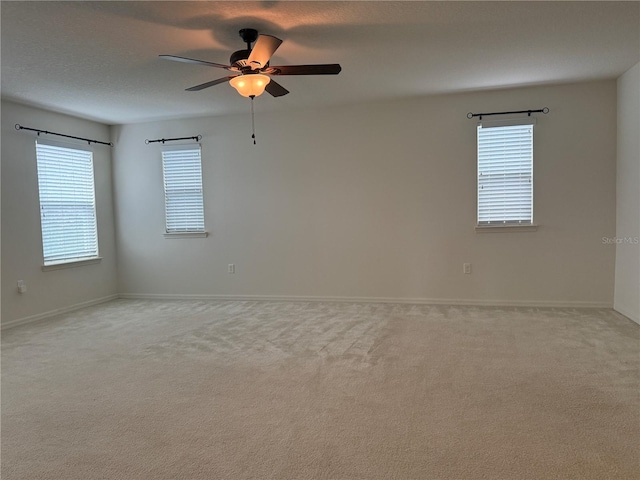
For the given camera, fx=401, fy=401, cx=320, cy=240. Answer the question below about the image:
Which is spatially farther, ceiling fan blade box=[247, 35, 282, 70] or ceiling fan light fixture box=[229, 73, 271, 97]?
ceiling fan light fixture box=[229, 73, 271, 97]

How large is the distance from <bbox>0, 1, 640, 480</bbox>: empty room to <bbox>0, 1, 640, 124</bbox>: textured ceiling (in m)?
0.03

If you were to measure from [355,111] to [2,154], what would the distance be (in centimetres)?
396

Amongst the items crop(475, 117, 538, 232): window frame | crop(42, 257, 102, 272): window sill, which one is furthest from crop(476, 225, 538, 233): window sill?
crop(42, 257, 102, 272): window sill

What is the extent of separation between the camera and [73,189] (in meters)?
Result: 5.19

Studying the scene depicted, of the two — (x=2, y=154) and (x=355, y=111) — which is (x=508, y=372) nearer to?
(x=355, y=111)

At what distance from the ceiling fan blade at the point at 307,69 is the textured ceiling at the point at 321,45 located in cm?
31

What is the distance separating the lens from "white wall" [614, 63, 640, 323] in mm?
3918

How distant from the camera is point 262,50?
2533 millimetres

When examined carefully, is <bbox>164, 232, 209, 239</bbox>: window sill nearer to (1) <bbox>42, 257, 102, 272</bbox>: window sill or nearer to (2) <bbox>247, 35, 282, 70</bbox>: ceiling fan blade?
(1) <bbox>42, 257, 102, 272</bbox>: window sill

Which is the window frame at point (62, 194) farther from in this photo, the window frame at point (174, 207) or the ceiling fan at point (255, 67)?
the ceiling fan at point (255, 67)

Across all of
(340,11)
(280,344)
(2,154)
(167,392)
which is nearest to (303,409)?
(167,392)

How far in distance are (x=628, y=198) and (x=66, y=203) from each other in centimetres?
642

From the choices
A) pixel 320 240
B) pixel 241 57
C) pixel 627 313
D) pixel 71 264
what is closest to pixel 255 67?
pixel 241 57

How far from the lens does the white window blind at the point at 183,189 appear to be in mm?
5562
